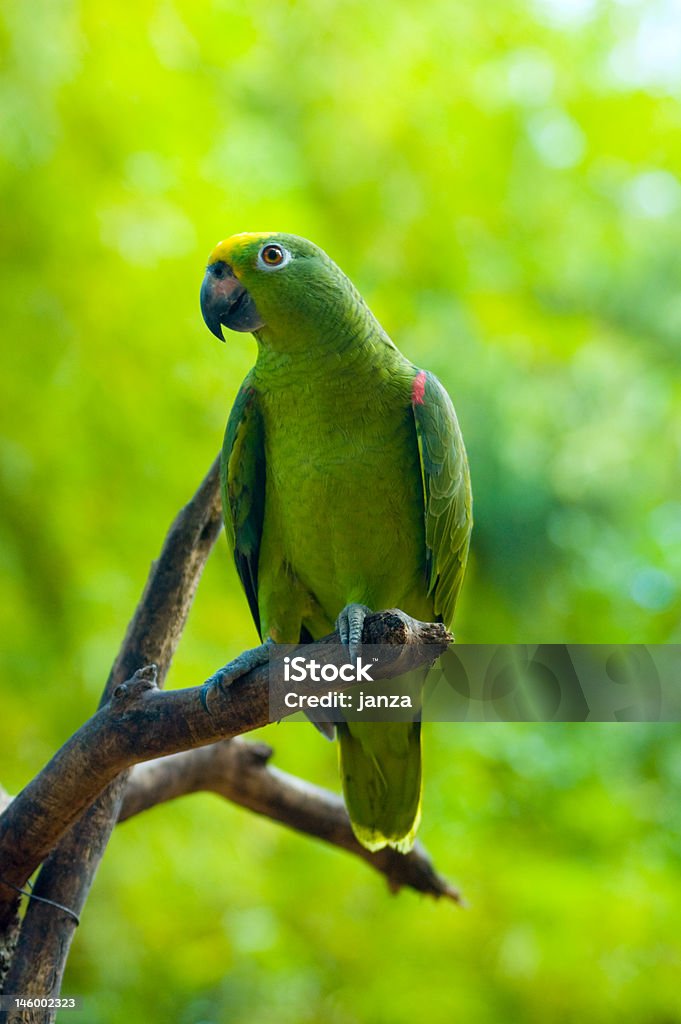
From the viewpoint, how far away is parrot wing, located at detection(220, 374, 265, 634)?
164 centimetres

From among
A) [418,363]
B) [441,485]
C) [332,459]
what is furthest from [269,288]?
[418,363]

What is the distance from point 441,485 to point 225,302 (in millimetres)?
479

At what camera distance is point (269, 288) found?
59.1 inches

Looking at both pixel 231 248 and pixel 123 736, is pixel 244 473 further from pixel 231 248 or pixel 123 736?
pixel 123 736

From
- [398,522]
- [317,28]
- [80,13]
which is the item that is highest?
[317,28]

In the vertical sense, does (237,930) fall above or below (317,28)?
below

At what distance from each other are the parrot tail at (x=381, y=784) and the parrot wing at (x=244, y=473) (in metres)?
0.41

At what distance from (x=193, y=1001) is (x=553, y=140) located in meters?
3.27

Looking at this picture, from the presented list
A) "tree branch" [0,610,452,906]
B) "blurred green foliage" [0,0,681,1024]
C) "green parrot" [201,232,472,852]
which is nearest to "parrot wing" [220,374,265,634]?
"green parrot" [201,232,472,852]

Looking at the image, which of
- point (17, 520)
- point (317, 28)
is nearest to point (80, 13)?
point (317, 28)

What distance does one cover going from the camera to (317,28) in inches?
129

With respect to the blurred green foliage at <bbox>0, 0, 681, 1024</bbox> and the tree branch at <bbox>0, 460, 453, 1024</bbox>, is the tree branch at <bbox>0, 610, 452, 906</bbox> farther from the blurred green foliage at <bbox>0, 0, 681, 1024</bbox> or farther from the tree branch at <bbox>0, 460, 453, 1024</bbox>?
the blurred green foliage at <bbox>0, 0, 681, 1024</bbox>

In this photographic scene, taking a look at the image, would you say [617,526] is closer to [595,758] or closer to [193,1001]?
[595,758]

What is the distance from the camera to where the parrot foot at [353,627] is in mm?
1206
